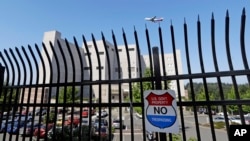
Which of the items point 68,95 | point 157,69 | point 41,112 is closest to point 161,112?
point 157,69

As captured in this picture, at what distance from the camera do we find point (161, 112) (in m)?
2.00

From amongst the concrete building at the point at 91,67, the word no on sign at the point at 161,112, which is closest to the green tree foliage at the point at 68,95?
the concrete building at the point at 91,67

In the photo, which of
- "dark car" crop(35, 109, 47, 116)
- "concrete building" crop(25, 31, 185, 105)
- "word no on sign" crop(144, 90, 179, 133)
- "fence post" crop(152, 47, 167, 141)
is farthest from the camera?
"dark car" crop(35, 109, 47, 116)

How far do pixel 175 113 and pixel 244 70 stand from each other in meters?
0.85

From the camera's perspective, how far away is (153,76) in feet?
7.47

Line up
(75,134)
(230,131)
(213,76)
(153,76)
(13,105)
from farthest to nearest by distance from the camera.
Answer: (75,134) → (13,105) → (153,76) → (213,76) → (230,131)

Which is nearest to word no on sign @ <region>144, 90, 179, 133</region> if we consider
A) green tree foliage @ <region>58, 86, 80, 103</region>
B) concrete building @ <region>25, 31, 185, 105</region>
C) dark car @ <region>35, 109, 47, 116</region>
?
concrete building @ <region>25, 31, 185, 105</region>

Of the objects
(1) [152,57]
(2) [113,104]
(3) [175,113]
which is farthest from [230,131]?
(2) [113,104]

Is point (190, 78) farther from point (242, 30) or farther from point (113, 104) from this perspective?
point (113, 104)

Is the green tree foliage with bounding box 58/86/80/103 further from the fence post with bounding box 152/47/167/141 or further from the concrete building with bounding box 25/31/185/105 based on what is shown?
the fence post with bounding box 152/47/167/141

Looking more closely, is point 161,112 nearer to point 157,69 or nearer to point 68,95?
point 157,69

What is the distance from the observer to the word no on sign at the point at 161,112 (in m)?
1.93

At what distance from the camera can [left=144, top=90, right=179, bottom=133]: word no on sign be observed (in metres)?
1.93

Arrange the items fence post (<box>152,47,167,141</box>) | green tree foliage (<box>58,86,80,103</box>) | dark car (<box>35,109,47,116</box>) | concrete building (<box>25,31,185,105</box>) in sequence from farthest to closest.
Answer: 1. dark car (<box>35,109,47,116</box>)
2. green tree foliage (<box>58,86,80,103</box>)
3. concrete building (<box>25,31,185,105</box>)
4. fence post (<box>152,47,167,141</box>)
